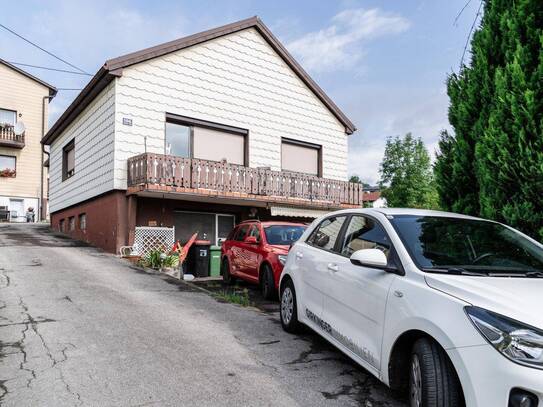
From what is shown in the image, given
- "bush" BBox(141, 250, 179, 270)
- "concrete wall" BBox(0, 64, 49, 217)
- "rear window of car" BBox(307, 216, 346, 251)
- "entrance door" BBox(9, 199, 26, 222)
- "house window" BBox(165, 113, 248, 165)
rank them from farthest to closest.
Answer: "entrance door" BBox(9, 199, 26, 222)
"concrete wall" BBox(0, 64, 49, 217)
"house window" BBox(165, 113, 248, 165)
"bush" BBox(141, 250, 179, 270)
"rear window of car" BBox(307, 216, 346, 251)

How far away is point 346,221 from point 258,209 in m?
12.1

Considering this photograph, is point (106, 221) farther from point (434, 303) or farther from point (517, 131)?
point (434, 303)

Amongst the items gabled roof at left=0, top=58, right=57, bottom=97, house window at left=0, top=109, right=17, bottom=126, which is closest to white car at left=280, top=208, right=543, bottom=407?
house window at left=0, top=109, right=17, bottom=126

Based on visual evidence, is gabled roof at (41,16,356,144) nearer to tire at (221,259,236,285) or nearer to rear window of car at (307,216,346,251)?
tire at (221,259,236,285)

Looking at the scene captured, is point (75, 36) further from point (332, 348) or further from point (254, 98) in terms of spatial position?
point (332, 348)

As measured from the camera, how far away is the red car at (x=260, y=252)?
859 centimetres

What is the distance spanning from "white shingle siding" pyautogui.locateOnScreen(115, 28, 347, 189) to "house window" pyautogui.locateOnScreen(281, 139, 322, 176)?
0.31 m

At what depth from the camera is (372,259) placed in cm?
348

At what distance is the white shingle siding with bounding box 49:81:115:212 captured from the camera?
14.2m

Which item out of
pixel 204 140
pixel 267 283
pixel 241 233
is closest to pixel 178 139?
pixel 204 140

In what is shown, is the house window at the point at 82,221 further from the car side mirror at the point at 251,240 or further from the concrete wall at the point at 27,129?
the concrete wall at the point at 27,129

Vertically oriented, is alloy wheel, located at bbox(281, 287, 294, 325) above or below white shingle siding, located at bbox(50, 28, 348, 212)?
below

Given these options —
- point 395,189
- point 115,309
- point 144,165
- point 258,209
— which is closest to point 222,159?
point 258,209

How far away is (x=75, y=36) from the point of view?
15289 mm
